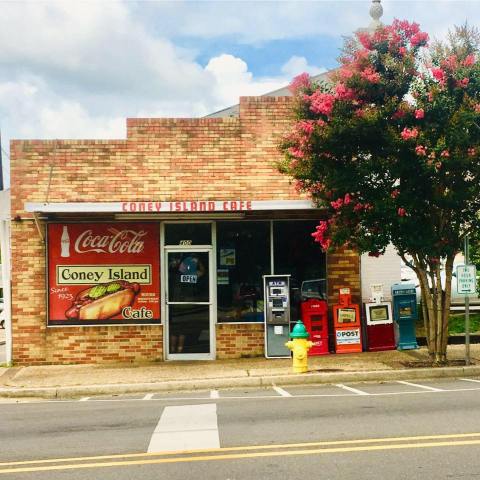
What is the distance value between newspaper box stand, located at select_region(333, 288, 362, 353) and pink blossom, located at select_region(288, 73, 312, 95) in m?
4.38

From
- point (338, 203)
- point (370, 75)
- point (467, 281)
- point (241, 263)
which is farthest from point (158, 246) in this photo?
point (467, 281)

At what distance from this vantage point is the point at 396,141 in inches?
465

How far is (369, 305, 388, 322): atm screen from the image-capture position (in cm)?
1493

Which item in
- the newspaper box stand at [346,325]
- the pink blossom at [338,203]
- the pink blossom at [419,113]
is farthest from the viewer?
the newspaper box stand at [346,325]

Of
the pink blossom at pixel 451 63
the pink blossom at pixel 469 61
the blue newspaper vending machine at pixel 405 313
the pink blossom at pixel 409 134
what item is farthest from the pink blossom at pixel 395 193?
the blue newspaper vending machine at pixel 405 313

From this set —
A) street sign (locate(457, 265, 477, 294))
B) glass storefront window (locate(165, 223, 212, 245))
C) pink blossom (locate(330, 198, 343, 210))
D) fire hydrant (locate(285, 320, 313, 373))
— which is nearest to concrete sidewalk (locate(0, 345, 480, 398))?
fire hydrant (locate(285, 320, 313, 373))

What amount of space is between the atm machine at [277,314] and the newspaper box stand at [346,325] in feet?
3.48

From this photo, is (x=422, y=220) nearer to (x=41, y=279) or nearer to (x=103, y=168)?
(x=103, y=168)

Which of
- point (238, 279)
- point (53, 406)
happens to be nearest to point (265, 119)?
point (238, 279)

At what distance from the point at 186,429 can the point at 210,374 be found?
4774mm

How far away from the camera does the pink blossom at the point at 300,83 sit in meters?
12.7

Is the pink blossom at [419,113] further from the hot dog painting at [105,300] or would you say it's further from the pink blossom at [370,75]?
the hot dog painting at [105,300]

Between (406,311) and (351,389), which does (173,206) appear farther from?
(406,311)

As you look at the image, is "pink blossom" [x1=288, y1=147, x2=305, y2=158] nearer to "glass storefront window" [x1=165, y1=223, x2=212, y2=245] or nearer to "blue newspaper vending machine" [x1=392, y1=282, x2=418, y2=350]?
"glass storefront window" [x1=165, y1=223, x2=212, y2=245]
